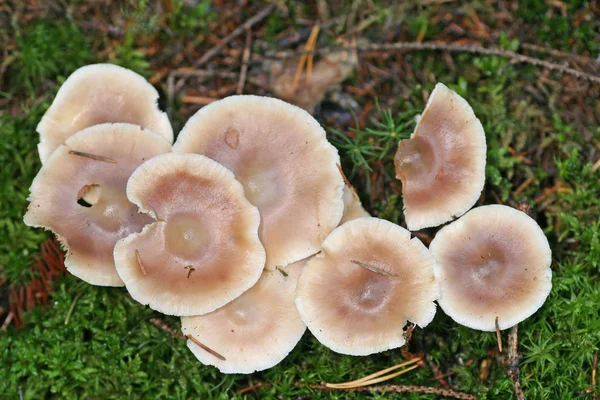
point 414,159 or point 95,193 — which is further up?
point 414,159

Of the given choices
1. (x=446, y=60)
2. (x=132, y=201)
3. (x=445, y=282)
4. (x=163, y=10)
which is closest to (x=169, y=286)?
(x=132, y=201)

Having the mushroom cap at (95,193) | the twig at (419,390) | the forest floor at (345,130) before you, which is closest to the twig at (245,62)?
the forest floor at (345,130)

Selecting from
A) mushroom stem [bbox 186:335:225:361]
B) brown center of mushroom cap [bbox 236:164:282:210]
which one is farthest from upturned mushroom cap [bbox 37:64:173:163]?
mushroom stem [bbox 186:335:225:361]

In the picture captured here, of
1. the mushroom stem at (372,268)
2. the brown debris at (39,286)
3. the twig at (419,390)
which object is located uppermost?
the mushroom stem at (372,268)

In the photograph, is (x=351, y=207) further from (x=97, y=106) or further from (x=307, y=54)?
(x=97, y=106)

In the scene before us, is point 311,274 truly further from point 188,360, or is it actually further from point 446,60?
point 446,60

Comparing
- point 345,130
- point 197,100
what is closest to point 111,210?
point 197,100

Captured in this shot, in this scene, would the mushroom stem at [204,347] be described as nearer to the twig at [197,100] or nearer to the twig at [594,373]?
the twig at [197,100]

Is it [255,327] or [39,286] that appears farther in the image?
[39,286]
